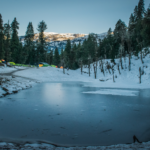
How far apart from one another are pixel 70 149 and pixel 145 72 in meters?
24.5

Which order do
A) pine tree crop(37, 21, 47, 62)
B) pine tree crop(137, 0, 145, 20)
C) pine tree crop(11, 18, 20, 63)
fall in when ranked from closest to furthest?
pine tree crop(37, 21, 47, 62)
pine tree crop(11, 18, 20, 63)
pine tree crop(137, 0, 145, 20)

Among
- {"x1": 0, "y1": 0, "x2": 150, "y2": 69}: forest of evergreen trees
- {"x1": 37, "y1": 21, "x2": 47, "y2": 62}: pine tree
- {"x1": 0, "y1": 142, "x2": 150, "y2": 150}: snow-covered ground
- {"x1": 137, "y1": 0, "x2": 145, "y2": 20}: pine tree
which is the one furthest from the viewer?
{"x1": 137, "y1": 0, "x2": 145, "y2": 20}: pine tree

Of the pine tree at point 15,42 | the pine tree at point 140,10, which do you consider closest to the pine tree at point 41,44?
the pine tree at point 15,42

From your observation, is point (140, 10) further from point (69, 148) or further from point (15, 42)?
point (69, 148)

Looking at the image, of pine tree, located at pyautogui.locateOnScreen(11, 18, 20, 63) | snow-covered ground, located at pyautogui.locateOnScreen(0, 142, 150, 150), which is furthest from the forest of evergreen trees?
snow-covered ground, located at pyautogui.locateOnScreen(0, 142, 150, 150)

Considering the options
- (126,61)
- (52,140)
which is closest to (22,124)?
(52,140)

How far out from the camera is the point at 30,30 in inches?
2163

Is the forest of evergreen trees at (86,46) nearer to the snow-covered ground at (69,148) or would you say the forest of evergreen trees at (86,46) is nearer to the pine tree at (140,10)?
the pine tree at (140,10)

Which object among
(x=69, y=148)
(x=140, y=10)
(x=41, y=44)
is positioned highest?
(x=140, y=10)

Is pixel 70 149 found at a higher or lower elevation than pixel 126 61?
lower

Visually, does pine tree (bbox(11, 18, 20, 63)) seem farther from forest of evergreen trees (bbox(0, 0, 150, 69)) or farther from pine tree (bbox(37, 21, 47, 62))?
pine tree (bbox(37, 21, 47, 62))

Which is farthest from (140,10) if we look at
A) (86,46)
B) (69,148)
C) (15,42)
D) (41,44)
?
(69,148)

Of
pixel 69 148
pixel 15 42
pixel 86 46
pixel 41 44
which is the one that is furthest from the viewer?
pixel 86 46

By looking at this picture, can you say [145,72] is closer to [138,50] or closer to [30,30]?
[138,50]
